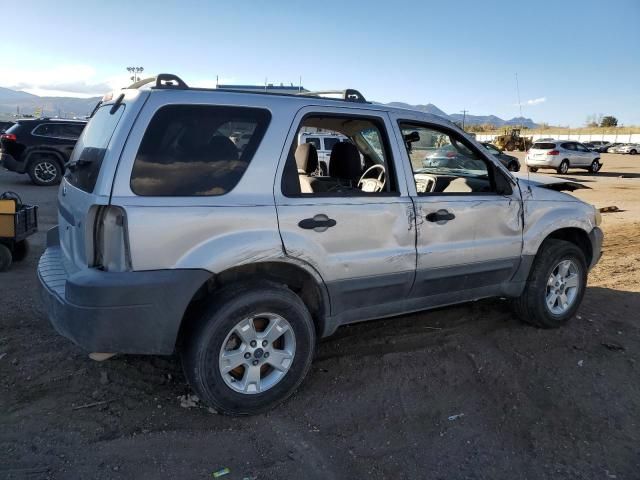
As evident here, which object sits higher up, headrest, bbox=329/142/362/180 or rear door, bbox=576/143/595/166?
rear door, bbox=576/143/595/166

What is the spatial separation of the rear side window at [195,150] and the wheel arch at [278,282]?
20.4 inches

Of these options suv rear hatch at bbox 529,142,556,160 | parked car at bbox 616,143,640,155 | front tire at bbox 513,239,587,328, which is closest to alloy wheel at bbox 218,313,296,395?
front tire at bbox 513,239,587,328

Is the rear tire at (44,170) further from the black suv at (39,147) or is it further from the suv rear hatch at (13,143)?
the suv rear hatch at (13,143)

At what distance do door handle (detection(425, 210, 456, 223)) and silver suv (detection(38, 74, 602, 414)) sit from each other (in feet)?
0.08

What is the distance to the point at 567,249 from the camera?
458 cm

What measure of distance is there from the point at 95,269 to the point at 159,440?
101 centimetres

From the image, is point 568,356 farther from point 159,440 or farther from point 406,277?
point 159,440

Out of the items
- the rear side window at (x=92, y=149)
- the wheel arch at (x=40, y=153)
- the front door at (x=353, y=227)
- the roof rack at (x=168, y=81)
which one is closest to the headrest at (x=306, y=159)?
the front door at (x=353, y=227)

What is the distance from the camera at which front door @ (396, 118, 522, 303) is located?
12.4 feet

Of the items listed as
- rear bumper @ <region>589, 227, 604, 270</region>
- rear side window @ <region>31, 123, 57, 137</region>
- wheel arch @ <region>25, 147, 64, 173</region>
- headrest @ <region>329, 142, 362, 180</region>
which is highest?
rear side window @ <region>31, 123, 57, 137</region>

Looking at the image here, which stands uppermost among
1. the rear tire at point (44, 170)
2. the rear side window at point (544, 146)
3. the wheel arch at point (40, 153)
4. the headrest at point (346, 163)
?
the rear side window at point (544, 146)

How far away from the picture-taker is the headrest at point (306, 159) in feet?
13.9

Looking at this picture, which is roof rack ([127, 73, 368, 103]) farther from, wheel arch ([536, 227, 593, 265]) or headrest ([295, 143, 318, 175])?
wheel arch ([536, 227, 593, 265])

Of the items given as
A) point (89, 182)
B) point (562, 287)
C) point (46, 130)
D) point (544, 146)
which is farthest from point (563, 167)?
point (89, 182)
